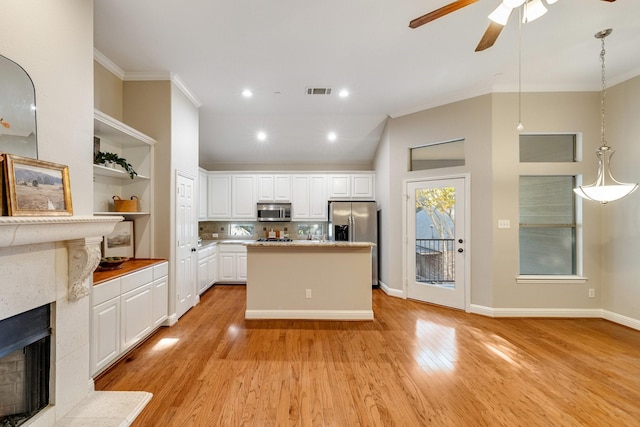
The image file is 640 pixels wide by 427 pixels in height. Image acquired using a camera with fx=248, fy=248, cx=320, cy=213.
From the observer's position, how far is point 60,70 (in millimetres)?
Answer: 1754

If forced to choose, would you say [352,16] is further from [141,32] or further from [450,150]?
[450,150]

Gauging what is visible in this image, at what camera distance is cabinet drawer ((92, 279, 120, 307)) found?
2104mm

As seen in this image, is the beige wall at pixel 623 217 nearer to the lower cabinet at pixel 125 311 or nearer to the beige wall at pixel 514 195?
the beige wall at pixel 514 195

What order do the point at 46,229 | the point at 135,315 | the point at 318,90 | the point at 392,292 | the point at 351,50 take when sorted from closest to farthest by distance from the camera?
the point at 46,229, the point at 135,315, the point at 351,50, the point at 318,90, the point at 392,292

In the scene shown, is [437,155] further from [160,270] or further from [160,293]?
[160,293]

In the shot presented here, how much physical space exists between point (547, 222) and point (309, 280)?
11.8ft

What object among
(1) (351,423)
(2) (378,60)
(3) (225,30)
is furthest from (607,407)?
(3) (225,30)

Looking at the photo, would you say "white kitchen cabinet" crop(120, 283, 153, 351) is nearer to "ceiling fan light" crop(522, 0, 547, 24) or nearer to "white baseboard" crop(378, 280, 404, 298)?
"white baseboard" crop(378, 280, 404, 298)

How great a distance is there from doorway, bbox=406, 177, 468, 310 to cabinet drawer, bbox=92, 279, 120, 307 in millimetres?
3974

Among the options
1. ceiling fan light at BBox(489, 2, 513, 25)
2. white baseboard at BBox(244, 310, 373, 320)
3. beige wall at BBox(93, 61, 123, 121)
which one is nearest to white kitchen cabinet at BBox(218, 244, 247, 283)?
white baseboard at BBox(244, 310, 373, 320)

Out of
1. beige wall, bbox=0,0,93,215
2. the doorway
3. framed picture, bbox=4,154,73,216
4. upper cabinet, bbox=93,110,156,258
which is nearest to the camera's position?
framed picture, bbox=4,154,73,216

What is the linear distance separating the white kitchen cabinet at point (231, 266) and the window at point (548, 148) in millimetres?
5256

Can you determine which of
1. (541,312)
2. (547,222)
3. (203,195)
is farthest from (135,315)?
(547,222)

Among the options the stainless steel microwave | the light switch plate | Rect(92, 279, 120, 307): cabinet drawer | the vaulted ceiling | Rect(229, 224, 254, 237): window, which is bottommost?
Rect(92, 279, 120, 307): cabinet drawer
